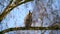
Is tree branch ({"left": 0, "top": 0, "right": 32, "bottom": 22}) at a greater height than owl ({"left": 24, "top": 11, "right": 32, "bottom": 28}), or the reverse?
tree branch ({"left": 0, "top": 0, "right": 32, "bottom": 22})

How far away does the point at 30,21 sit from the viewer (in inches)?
64.9

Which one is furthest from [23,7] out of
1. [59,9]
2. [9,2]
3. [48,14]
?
[59,9]

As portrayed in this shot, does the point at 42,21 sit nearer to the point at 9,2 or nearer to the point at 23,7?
the point at 23,7

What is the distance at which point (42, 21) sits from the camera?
165 centimetres

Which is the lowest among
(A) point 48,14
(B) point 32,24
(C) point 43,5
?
(B) point 32,24

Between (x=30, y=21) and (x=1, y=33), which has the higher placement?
(x=30, y=21)

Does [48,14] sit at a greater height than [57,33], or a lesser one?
greater

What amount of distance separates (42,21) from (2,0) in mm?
515

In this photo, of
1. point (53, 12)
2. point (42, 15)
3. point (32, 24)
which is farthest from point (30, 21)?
point (53, 12)

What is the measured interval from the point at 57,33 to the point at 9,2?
0.64 metres

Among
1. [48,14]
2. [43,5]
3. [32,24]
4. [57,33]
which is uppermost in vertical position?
[43,5]

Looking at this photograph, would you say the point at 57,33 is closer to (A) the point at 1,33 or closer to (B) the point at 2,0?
(A) the point at 1,33

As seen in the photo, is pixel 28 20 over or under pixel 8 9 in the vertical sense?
under

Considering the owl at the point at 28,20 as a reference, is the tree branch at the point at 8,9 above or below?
above
